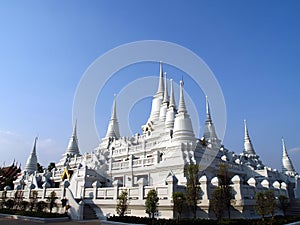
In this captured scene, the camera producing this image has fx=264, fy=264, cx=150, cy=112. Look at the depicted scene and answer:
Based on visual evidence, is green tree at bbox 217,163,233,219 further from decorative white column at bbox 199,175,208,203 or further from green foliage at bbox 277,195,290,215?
green foliage at bbox 277,195,290,215

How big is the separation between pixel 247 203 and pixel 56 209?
17.5m

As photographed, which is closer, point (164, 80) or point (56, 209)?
point (56, 209)

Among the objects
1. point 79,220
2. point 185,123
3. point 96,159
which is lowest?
point 79,220

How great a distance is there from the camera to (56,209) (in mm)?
25516

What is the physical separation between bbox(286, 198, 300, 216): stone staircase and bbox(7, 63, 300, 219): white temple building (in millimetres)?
963

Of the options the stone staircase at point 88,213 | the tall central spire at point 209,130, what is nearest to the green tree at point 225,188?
the stone staircase at point 88,213

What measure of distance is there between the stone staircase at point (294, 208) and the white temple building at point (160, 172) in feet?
3.16

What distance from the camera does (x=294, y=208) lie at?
2500 cm

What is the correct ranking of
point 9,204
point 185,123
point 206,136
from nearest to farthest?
point 9,204
point 185,123
point 206,136

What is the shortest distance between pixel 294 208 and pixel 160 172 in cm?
1326

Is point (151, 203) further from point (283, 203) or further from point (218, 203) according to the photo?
point (283, 203)

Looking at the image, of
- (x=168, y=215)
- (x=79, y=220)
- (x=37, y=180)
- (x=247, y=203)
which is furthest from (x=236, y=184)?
(x=37, y=180)

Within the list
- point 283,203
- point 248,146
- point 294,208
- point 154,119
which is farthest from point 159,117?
point 283,203

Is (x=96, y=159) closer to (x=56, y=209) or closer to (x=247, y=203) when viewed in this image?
(x=56, y=209)
